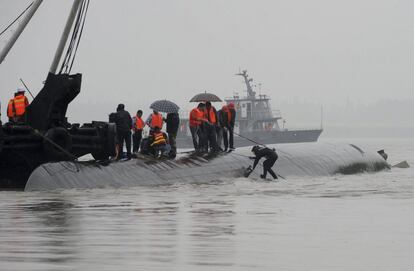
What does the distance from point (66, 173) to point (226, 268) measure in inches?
644

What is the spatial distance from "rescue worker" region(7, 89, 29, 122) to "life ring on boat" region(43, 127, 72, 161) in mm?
1699

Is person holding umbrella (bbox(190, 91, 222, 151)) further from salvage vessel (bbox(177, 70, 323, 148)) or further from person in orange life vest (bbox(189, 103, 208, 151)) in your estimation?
salvage vessel (bbox(177, 70, 323, 148))

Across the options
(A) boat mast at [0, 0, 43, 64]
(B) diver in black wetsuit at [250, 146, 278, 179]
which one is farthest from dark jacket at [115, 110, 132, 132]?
(A) boat mast at [0, 0, 43, 64]

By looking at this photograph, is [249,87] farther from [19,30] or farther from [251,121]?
[19,30]

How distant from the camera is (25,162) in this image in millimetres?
27688

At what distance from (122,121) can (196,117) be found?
9.28 ft

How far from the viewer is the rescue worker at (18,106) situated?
28.9 meters

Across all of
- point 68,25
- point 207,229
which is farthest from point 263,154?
point 207,229

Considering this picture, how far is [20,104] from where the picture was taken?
2886 cm

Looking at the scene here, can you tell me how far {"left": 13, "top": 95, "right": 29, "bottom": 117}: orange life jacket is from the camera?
94.7 ft

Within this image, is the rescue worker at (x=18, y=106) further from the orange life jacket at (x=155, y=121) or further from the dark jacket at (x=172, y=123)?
the dark jacket at (x=172, y=123)

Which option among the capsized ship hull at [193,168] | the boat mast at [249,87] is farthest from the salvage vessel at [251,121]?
the capsized ship hull at [193,168]

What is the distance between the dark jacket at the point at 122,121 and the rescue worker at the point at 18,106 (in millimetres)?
3297

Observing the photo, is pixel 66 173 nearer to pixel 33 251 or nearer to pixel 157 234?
pixel 157 234
